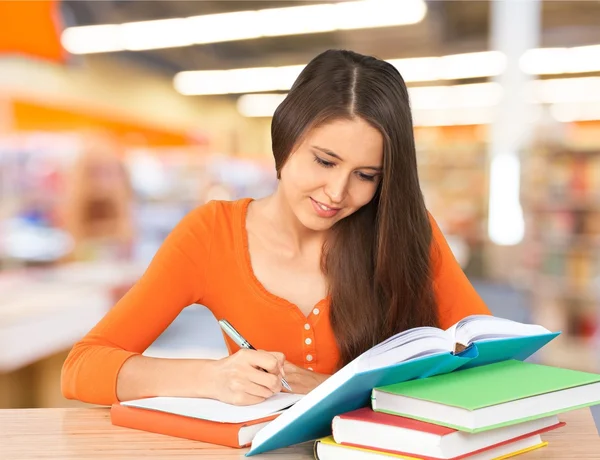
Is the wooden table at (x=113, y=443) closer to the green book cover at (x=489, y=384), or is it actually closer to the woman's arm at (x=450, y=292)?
the green book cover at (x=489, y=384)

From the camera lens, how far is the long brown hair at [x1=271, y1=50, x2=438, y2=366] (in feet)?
4.01

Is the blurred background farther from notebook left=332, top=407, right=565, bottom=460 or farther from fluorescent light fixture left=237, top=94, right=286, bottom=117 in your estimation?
notebook left=332, top=407, right=565, bottom=460

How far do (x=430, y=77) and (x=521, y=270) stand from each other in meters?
4.98

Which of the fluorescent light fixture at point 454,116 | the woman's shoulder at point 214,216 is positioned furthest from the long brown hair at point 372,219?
the fluorescent light fixture at point 454,116

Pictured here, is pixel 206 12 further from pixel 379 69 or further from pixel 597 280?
pixel 379 69

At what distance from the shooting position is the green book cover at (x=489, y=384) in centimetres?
74

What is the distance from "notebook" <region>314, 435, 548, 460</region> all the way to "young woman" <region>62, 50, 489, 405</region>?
284mm

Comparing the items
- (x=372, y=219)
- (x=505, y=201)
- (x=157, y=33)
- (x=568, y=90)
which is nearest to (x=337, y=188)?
(x=372, y=219)

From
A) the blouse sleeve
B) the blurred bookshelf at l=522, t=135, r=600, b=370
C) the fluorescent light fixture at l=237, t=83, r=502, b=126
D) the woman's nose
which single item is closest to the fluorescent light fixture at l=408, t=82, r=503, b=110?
the fluorescent light fixture at l=237, t=83, r=502, b=126

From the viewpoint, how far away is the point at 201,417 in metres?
0.89

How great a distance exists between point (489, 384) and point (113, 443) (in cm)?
48

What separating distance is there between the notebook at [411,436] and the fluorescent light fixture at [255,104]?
12964mm

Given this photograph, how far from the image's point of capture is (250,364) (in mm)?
965

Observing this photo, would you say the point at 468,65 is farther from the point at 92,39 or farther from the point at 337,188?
the point at 337,188
